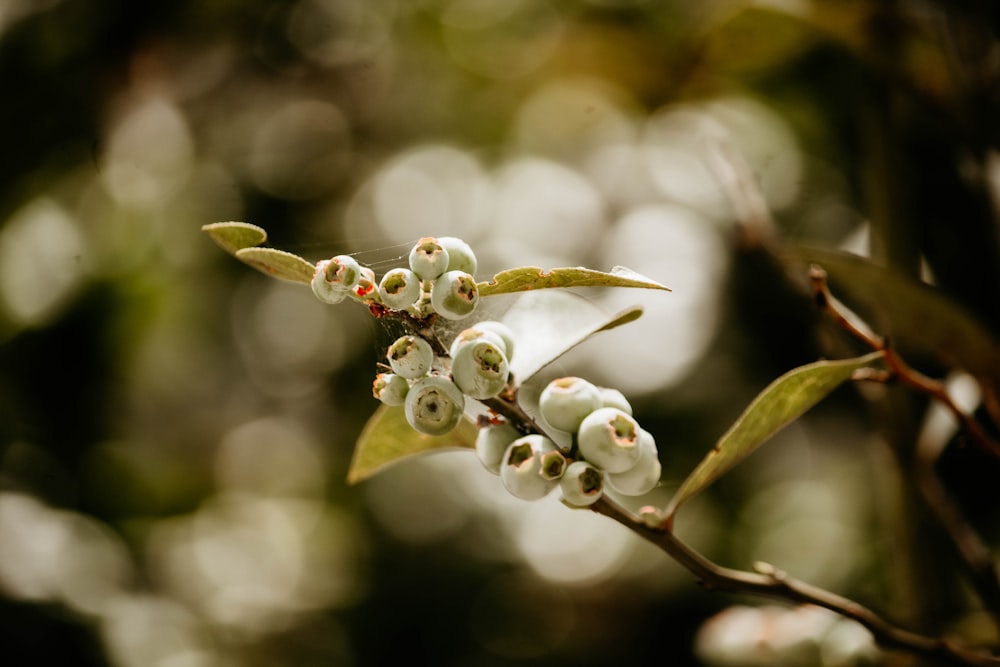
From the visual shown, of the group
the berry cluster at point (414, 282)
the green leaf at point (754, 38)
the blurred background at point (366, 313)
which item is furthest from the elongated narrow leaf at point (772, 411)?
the green leaf at point (754, 38)

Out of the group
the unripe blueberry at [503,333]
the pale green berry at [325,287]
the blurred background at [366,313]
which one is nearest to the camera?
the pale green berry at [325,287]

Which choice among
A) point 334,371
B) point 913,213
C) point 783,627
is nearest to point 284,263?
point 783,627

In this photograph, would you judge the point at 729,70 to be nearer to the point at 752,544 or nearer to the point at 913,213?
the point at 913,213

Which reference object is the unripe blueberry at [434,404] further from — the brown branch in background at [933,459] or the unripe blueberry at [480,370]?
the brown branch in background at [933,459]

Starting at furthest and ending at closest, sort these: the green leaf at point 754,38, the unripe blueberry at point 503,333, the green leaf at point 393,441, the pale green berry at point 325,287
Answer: the green leaf at point 754,38 < the green leaf at point 393,441 < the unripe blueberry at point 503,333 < the pale green berry at point 325,287

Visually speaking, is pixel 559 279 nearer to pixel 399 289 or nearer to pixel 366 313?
pixel 399 289

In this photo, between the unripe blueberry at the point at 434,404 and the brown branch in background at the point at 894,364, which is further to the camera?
the brown branch in background at the point at 894,364

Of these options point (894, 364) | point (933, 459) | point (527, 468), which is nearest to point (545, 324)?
point (527, 468)
